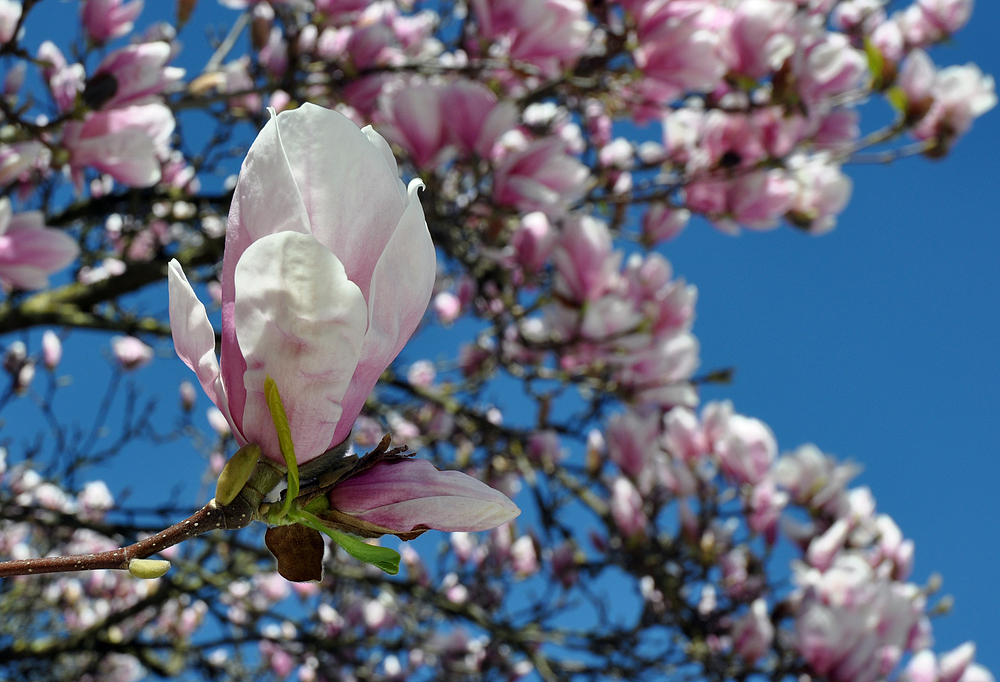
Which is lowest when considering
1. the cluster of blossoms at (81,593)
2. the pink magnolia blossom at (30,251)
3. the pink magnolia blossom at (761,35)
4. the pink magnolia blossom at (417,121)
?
the cluster of blossoms at (81,593)

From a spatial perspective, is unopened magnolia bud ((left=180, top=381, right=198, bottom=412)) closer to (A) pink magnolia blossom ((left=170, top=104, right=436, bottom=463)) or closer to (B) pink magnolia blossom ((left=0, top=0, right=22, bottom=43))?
(B) pink magnolia blossom ((left=0, top=0, right=22, bottom=43))

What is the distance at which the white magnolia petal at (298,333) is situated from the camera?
1.41 ft

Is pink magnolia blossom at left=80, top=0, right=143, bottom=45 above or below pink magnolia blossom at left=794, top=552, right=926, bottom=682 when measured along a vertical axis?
above

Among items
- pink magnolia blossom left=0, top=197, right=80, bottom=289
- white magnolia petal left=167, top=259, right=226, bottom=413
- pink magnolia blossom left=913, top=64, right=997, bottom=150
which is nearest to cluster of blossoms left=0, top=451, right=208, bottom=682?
pink magnolia blossom left=0, top=197, right=80, bottom=289

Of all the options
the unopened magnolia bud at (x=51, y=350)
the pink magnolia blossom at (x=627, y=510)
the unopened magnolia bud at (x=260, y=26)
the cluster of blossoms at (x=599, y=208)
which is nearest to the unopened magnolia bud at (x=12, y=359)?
the unopened magnolia bud at (x=51, y=350)

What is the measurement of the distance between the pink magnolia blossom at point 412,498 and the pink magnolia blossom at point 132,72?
1.21m

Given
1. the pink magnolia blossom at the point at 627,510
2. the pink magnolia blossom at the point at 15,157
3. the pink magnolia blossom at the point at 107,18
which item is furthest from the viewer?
the pink magnolia blossom at the point at 627,510

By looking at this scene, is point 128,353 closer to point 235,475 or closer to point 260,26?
point 260,26

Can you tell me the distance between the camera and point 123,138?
4.62ft

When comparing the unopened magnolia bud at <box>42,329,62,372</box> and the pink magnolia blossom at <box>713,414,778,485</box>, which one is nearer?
the pink magnolia blossom at <box>713,414,778,485</box>

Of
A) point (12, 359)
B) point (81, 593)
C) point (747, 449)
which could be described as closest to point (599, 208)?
point (747, 449)

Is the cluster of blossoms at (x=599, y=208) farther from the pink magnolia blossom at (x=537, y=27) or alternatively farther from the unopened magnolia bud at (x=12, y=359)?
the unopened magnolia bud at (x=12, y=359)

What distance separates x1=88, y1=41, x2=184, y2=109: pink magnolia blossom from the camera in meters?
1.36

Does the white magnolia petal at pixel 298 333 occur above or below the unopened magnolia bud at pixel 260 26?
above
